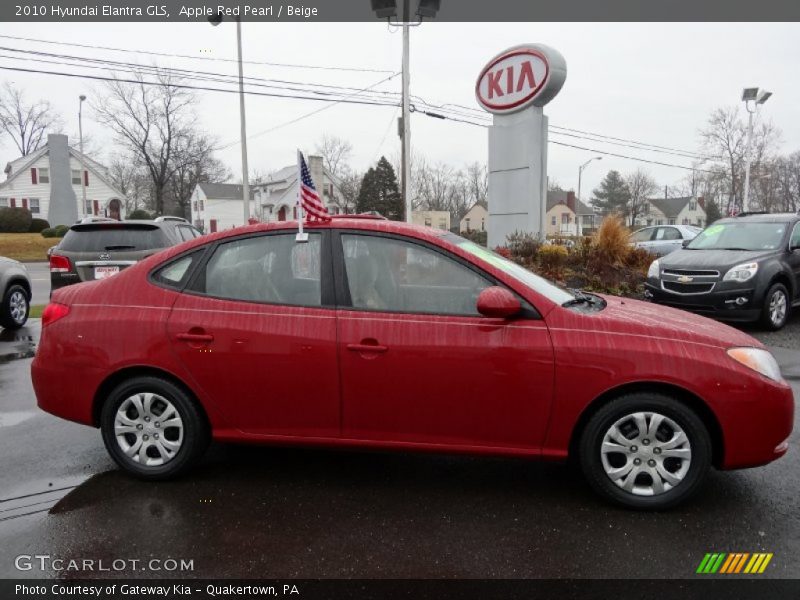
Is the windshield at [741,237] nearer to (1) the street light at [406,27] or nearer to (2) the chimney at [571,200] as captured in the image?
(1) the street light at [406,27]

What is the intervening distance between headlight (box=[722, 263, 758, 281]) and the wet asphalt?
484 cm

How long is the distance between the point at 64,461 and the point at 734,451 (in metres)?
4.27

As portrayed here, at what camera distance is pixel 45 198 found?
173 ft

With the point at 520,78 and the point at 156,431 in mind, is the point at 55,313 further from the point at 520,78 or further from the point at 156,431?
the point at 520,78

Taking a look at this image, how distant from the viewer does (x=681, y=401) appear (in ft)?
10.4

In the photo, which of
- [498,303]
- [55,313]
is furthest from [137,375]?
[498,303]

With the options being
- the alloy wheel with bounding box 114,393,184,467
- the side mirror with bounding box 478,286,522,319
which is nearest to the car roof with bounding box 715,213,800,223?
the side mirror with bounding box 478,286,522,319

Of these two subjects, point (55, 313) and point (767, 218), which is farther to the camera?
point (767, 218)

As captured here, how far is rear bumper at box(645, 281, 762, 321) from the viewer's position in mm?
8188

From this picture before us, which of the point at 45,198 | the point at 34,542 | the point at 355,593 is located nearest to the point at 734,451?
the point at 355,593

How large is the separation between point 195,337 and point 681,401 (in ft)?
9.33

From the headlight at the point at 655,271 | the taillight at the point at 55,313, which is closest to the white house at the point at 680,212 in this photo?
the headlight at the point at 655,271

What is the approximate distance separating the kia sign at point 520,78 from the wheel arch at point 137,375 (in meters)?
11.2

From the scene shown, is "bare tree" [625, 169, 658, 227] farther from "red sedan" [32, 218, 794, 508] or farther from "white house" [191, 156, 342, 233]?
"red sedan" [32, 218, 794, 508]
